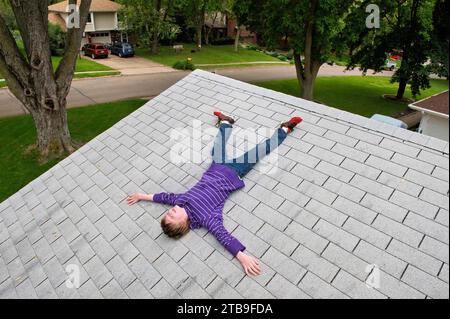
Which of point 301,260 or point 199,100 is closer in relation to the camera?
point 301,260

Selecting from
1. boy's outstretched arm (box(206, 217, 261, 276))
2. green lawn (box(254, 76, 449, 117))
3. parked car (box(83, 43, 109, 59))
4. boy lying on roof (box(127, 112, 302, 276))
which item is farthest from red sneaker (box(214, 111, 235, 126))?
parked car (box(83, 43, 109, 59))

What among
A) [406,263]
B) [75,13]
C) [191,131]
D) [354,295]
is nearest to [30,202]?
[191,131]

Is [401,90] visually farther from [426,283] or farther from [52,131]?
[426,283]

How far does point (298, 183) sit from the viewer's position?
5.31 meters

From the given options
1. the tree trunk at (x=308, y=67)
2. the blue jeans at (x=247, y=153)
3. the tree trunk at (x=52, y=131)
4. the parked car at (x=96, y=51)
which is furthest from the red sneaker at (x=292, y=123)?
the parked car at (x=96, y=51)

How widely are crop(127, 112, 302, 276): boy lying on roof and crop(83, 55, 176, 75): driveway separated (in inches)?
1127

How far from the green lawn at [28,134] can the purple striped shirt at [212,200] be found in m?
10.8

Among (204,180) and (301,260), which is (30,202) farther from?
(301,260)

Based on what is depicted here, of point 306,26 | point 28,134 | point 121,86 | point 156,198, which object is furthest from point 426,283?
point 121,86

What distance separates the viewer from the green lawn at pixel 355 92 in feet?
87.5

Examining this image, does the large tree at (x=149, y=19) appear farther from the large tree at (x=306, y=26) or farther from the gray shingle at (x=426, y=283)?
the gray shingle at (x=426, y=283)

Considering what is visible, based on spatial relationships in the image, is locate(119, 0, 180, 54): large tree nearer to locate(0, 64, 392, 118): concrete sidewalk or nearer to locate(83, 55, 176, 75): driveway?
locate(83, 55, 176, 75): driveway

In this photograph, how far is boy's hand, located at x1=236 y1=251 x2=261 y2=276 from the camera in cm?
429

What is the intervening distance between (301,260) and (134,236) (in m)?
2.54
